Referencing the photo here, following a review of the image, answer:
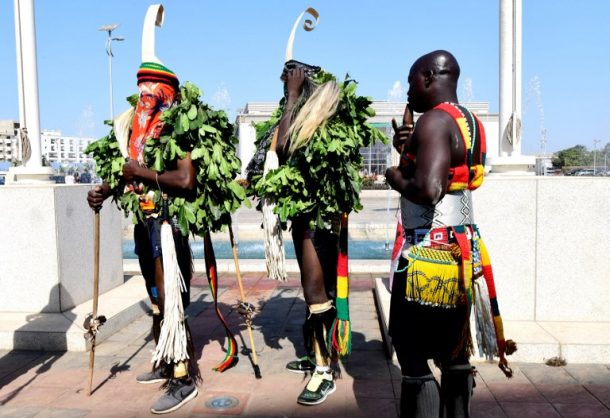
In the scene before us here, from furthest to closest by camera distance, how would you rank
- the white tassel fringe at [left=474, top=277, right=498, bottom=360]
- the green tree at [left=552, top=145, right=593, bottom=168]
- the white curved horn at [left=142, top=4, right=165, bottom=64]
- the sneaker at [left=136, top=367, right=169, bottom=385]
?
the green tree at [left=552, top=145, right=593, bottom=168] < the sneaker at [left=136, top=367, right=169, bottom=385] < the white curved horn at [left=142, top=4, right=165, bottom=64] < the white tassel fringe at [left=474, top=277, right=498, bottom=360]

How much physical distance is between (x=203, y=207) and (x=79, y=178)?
39.3 metres

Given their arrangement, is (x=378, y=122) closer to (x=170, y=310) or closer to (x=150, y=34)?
(x=150, y=34)

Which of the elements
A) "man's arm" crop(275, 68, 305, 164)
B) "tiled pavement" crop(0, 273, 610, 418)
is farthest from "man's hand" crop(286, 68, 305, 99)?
"tiled pavement" crop(0, 273, 610, 418)

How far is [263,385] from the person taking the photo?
3732 millimetres

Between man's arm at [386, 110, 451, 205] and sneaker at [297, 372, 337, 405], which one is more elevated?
man's arm at [386, 110, 451, 205]

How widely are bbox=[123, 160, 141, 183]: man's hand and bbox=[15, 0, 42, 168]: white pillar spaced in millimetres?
2877

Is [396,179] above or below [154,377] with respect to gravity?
above

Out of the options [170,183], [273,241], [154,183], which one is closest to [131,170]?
[154,183]

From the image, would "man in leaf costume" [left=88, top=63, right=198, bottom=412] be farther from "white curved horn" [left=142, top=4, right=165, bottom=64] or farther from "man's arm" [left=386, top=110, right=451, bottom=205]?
"man's arm" [left=386, top=110, right=451, bottom=205]

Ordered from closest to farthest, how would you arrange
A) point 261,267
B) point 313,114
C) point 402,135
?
point 402,135, point 313,114, point 261,267

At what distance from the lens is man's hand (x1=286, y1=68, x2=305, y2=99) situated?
137 inches

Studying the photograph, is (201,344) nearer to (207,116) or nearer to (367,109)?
(207,116)

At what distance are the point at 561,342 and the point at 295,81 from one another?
2.96 metres

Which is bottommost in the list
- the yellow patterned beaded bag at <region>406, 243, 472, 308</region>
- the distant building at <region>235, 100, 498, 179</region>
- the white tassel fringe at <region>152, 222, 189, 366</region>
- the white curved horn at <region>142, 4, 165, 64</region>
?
the white tassel fringe at <region>152, 222, 189, 366</region>
